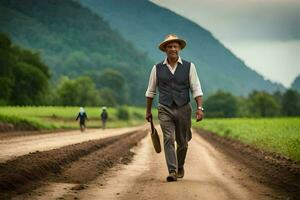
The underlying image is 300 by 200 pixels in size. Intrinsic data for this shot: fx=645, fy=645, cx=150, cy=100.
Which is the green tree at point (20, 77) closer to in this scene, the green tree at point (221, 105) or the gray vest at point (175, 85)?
the green tree at point (221, 105)

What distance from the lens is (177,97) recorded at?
11.9 meters

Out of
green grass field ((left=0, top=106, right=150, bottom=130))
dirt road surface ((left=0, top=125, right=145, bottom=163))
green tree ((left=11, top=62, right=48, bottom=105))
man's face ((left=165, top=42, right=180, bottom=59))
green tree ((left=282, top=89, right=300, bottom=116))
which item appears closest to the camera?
man's face ((left=165, top=42, right=180, bottom=59))

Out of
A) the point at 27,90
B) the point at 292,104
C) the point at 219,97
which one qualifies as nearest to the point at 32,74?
the point at 27,90

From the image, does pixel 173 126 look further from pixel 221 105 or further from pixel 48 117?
pixel 221 105

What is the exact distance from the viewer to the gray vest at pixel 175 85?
1195cm

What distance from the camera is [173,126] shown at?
12.1 meters

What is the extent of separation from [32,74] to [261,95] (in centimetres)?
8182

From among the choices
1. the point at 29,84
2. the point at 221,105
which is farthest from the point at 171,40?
the point at 221,105

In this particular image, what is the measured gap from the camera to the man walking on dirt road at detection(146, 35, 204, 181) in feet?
39.0

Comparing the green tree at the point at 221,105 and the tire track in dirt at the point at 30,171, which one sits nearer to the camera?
the tire track in dirt at the point at 30,171

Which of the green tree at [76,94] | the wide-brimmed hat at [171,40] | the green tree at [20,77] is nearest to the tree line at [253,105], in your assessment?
the green tree at [76,94]

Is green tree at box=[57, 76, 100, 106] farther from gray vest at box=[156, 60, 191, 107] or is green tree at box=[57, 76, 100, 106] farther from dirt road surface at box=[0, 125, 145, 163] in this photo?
gray vest at box=[156, 60, 191, 107]

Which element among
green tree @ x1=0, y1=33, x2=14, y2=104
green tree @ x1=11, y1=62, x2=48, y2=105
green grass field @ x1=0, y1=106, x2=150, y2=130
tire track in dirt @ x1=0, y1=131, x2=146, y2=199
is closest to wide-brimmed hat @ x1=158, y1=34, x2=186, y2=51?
tire track in dirt @ x1=0, y1=131, x2=146, y2=199

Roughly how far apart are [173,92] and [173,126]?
0.64 metres
